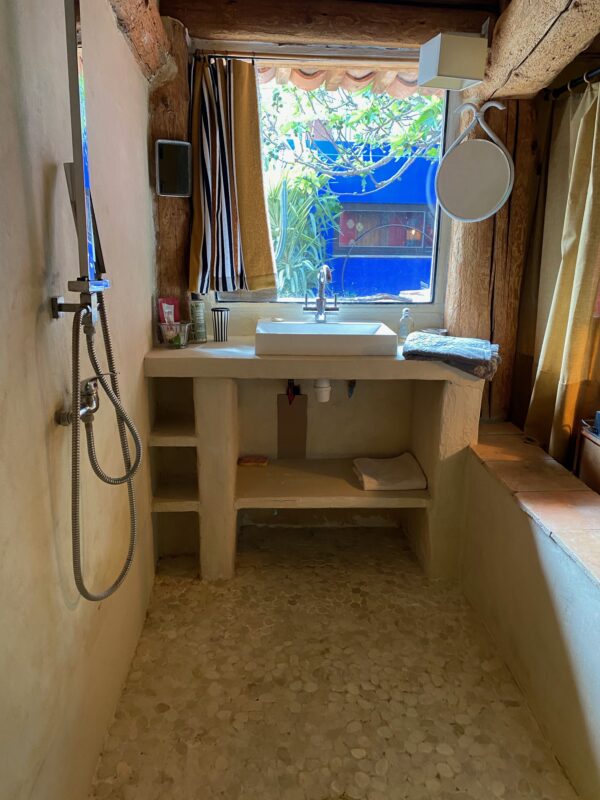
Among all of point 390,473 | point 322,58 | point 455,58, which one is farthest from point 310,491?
point 322,58

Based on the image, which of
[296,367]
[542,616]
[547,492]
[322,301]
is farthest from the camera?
[322,301]

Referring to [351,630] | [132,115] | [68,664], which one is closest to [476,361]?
[351,630]

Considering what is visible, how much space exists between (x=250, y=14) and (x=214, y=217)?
0.78 m

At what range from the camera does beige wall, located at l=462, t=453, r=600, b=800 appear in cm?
145

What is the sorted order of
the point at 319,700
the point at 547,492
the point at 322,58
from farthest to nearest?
1. the point at 322,58
2. the point at 547,492
3. the point at 319,700

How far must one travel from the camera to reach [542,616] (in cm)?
170

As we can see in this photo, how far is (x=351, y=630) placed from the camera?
213cm

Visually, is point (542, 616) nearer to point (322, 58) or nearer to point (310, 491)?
point (310, 491)

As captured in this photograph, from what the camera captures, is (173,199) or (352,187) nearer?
(173,199)

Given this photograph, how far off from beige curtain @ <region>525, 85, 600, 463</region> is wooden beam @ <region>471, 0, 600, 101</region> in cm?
19

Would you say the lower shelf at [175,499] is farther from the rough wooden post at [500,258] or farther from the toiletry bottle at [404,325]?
the rough wooden post at [500,258]

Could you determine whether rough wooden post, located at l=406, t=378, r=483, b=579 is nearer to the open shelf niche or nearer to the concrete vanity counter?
the concrete vanity counter

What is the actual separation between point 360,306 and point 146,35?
4.47 ft

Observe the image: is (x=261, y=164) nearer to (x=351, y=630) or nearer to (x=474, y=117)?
(x=474, y=117)
